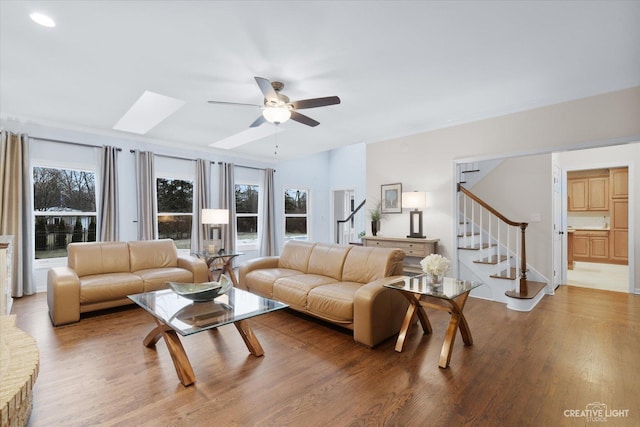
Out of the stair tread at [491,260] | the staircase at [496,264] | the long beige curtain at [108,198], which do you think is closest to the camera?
the staircase at [496,264]

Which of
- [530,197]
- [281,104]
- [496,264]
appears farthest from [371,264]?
[530,197]

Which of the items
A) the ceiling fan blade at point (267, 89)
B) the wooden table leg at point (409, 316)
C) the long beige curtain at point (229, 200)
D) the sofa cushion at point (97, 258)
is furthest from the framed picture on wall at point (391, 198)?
the sofa cushion at point (97, 258)

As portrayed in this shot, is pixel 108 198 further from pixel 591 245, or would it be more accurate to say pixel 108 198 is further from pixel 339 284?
pixel 591 245

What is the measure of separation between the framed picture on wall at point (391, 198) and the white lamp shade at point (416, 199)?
456mm

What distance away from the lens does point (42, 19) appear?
2271 mm

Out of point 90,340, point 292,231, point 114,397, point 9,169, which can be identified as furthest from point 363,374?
point 292,231

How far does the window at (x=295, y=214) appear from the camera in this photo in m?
8.35

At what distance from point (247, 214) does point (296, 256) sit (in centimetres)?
333

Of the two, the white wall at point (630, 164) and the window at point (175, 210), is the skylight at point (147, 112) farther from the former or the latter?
the white wall at point (630, 164)

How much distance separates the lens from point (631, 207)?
4703 mm

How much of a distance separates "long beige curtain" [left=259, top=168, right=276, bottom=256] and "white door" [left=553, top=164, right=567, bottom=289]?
5.49 m

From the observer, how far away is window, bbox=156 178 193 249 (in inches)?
238

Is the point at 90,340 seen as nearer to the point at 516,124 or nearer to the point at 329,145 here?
the point at 329,145

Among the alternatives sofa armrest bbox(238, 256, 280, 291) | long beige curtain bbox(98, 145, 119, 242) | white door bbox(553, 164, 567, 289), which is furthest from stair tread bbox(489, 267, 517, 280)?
long beige curtain bbox(98, 145, 119, 242)
